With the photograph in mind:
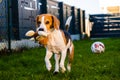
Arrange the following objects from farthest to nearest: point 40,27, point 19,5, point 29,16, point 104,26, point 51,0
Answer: point 104,26, point 51,0, point 29,16, point 19,5, point 40,27

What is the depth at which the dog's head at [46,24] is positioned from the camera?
17.7ft

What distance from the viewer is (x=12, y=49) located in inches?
445

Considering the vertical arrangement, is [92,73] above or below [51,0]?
below

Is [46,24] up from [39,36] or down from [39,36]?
up

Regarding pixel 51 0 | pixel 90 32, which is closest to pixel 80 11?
pixel 90 32

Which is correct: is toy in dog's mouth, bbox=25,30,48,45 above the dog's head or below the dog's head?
below

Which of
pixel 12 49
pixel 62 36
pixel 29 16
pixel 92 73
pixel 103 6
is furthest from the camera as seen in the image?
pixel 103 6

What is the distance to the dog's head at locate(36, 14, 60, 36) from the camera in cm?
541

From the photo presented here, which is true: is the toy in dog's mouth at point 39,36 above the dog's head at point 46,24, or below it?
below

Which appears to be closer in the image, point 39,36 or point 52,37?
point 39,36

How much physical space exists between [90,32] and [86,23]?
1286 millimetres

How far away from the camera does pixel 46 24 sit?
5512 millimetres

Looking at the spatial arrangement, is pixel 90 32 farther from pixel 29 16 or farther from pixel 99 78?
pixel 99 78

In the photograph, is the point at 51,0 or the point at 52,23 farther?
the point at 51,0
